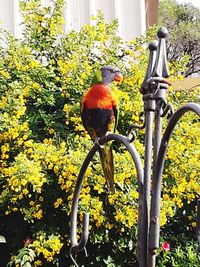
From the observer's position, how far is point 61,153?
349 cm

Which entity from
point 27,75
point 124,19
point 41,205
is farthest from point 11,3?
point 41,205

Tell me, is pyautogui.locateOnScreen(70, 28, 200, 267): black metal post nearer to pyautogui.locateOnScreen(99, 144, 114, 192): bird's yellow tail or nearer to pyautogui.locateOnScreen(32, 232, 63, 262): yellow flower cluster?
pyautogui.locateOnScreen(99, 144, 114, 192): bird's yellow tail

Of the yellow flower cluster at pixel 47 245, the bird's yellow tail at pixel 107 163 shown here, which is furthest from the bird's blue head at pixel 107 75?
the yellow flower cluster at pixel 47 245

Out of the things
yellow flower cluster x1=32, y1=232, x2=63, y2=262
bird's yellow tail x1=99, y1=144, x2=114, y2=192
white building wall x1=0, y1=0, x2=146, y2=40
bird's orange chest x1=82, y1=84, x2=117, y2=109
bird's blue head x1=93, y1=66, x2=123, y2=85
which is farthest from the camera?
white building wall x1=0, y1=0, x2=146, y2=40

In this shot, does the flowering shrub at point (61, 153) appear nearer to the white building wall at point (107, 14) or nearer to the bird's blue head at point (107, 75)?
the white building wall at point (107, 14)

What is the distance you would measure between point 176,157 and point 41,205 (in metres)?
0.83

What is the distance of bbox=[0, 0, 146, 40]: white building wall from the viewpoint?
5.14 meters

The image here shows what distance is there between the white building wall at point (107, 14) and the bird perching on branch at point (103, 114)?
3.32 m

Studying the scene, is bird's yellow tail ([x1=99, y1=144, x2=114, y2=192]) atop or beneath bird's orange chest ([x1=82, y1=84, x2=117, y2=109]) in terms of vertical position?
beneath

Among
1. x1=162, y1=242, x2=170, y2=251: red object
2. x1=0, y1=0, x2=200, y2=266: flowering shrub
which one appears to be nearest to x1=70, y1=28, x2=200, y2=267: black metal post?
x1=0, y1=0, x2=200, y2=266: flowering shrub

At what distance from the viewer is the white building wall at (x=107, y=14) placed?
5145 millimetres

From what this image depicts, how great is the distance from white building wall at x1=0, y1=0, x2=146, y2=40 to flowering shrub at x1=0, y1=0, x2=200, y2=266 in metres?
0.95

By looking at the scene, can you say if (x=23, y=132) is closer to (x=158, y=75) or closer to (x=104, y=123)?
(x=104, y=123)

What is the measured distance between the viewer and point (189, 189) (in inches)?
138
